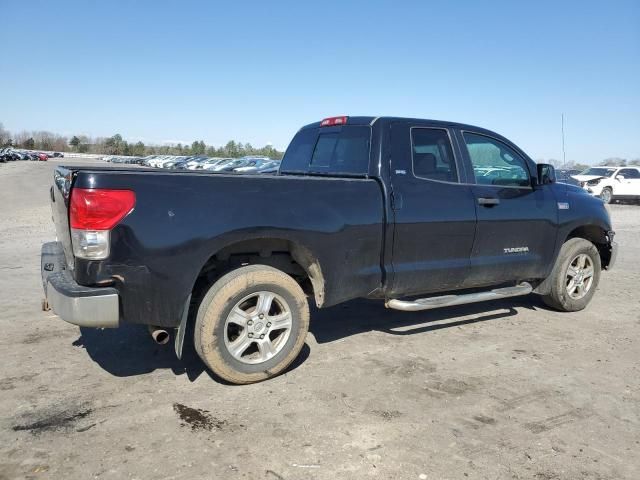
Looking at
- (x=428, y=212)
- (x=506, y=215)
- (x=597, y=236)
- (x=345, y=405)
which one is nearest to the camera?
(x=345, y=405)

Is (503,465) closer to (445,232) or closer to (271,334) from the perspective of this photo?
(271,334)

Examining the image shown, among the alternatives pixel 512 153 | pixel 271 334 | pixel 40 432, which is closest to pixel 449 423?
pixel 271 334

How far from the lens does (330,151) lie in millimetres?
4996

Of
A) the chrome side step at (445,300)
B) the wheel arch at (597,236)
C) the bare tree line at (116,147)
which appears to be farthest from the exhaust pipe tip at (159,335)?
the bare tree line at (116,147)

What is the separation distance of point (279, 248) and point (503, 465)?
2.06m

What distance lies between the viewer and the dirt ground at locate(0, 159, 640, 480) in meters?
2.77

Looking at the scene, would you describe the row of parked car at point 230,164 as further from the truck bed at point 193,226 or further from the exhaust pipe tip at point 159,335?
the exhaust pipe tip at point 159,335

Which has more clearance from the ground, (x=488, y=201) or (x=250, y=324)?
(x=488, y=201)

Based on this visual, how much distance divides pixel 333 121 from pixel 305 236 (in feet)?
5.68

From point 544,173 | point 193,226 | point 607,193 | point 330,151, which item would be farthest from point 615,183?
point 193,226

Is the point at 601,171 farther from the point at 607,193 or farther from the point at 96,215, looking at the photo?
the point at 96,215

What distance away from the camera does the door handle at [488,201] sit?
482 cm

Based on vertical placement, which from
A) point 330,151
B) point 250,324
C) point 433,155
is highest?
point 330,151

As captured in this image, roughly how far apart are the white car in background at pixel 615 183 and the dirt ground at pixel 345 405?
20227 mm
